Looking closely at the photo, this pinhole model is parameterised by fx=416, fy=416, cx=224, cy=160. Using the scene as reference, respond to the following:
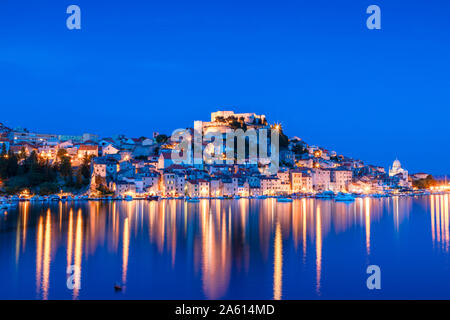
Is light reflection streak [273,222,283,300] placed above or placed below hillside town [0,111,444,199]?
below

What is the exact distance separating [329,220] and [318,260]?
376 inches

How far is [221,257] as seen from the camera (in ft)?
40.7

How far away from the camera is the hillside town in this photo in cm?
3638

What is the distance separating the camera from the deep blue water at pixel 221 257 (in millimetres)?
9273

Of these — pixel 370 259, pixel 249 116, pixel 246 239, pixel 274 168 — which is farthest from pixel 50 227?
pixel 249 116

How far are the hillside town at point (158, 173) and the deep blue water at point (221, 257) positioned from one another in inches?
608

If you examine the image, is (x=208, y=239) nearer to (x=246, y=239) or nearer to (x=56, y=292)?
(x=246, y=239)

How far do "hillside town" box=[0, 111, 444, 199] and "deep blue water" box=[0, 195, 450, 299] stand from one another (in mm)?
15451
